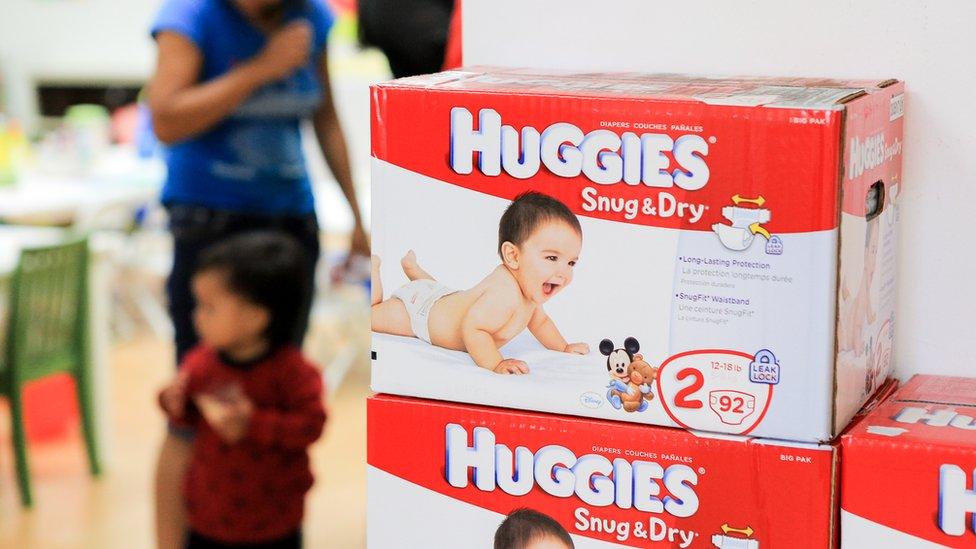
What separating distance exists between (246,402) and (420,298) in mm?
1280

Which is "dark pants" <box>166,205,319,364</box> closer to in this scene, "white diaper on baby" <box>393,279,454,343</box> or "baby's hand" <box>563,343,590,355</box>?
"white diaper on baby" <box>393,279,454,343</box>

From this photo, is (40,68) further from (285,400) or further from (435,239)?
(435,239)

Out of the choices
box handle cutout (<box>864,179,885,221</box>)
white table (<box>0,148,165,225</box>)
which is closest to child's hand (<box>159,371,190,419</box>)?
box handle cutout (<box>864,179,885,221</box>)

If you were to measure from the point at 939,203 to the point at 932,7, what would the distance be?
0.58 feet

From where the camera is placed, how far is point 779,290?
0.89 meters

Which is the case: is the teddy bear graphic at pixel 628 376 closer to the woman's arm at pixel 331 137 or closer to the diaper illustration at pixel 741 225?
the diaper illustration at pixel 741 225

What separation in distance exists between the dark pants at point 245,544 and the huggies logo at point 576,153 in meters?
1.47

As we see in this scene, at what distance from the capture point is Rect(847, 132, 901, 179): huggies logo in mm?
905

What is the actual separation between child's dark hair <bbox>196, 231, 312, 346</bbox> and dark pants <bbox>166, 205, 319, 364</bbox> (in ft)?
0.05

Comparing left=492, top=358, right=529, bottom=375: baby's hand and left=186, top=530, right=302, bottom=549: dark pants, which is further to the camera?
left=186, top=530, right=302, bottom=549: dark pants

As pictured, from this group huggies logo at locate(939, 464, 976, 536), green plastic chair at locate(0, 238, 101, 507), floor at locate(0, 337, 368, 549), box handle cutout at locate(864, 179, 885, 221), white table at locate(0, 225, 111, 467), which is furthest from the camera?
white table at locate(0, 225, 111, 467)

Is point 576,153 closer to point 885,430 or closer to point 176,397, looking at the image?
point 885,430

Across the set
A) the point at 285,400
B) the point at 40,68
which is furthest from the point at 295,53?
the point at 40,68

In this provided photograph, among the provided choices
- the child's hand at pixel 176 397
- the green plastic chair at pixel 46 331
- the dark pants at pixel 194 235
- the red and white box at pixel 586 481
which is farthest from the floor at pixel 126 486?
the red and white box at pixel 586 481
